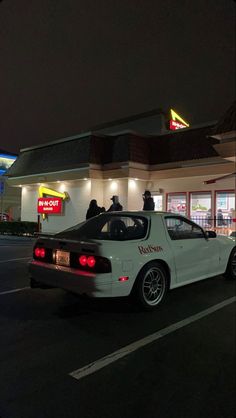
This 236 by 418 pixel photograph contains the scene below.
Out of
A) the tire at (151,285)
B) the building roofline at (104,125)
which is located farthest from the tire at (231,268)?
the building roofline at (104,125)

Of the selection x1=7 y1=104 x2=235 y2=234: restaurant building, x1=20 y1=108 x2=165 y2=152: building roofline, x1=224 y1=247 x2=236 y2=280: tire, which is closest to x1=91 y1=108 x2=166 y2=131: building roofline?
x1=20 y1=108 x2=165 y2=152: building roofline

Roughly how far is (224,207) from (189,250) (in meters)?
11.4

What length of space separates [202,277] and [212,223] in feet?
36.0

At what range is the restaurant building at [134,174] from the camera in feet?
52.7

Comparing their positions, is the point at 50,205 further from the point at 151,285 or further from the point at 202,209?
the point at 151,285

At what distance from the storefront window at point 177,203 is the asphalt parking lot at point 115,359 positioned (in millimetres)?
12482

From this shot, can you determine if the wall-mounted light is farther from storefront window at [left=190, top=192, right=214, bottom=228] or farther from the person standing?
the person standing

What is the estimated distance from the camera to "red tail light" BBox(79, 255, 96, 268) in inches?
181

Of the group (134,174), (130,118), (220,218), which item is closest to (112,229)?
(220,218)

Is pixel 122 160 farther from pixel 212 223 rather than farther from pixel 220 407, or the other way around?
pixel 220 407

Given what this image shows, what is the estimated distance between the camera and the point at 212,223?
1655 cm

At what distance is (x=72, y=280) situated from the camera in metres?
4.68

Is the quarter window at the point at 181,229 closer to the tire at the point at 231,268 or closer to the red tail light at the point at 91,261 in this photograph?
the tire at the point at 231,268

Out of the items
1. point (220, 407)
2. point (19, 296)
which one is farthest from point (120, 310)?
point (220, 407)
